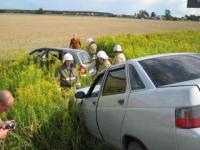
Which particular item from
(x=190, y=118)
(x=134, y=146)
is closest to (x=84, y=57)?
(x=134, y=146)

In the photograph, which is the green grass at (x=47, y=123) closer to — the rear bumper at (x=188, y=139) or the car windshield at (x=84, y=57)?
the rear bumper at (x=188, y=139)

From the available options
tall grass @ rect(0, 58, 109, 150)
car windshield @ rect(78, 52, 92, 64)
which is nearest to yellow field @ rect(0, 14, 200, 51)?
car windshield @ rect(78, 52, 92, 64)

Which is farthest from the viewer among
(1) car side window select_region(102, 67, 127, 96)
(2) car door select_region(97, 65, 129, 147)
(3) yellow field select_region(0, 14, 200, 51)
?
(3) yellow field select_region(0, 14, 200, 51)

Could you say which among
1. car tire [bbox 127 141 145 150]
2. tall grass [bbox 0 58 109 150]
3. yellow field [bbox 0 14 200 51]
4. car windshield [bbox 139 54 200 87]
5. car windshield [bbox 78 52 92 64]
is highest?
car windshield [bbox 139 54 200 87]

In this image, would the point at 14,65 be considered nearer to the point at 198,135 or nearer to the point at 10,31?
the point at 198,135

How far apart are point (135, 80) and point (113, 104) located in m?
0.58

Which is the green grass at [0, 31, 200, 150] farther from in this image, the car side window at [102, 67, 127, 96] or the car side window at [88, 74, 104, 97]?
the car side window at [102, 67, 127, 96]

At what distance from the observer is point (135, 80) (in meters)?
6.86

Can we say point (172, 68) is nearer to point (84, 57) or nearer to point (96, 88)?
point (96, 88)

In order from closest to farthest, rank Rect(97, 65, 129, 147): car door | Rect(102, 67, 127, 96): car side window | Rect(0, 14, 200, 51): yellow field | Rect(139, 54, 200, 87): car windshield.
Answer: Rect(139, 54, 200, 87): car windshield < Rect(97, 65, 129, 147): car door < Rect(102, 67, 127, 96): car side window < Rect(0, 14, 200, 51): yellow field

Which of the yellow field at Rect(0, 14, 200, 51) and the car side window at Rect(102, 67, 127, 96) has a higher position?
the car side window at Rect(102, 67, 127, 96)

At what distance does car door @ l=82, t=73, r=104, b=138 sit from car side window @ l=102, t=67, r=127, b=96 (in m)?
0.32

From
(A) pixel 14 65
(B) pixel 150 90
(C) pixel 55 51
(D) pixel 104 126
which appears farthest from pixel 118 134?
(C) pixel 55 51

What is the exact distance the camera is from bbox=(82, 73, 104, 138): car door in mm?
8080
